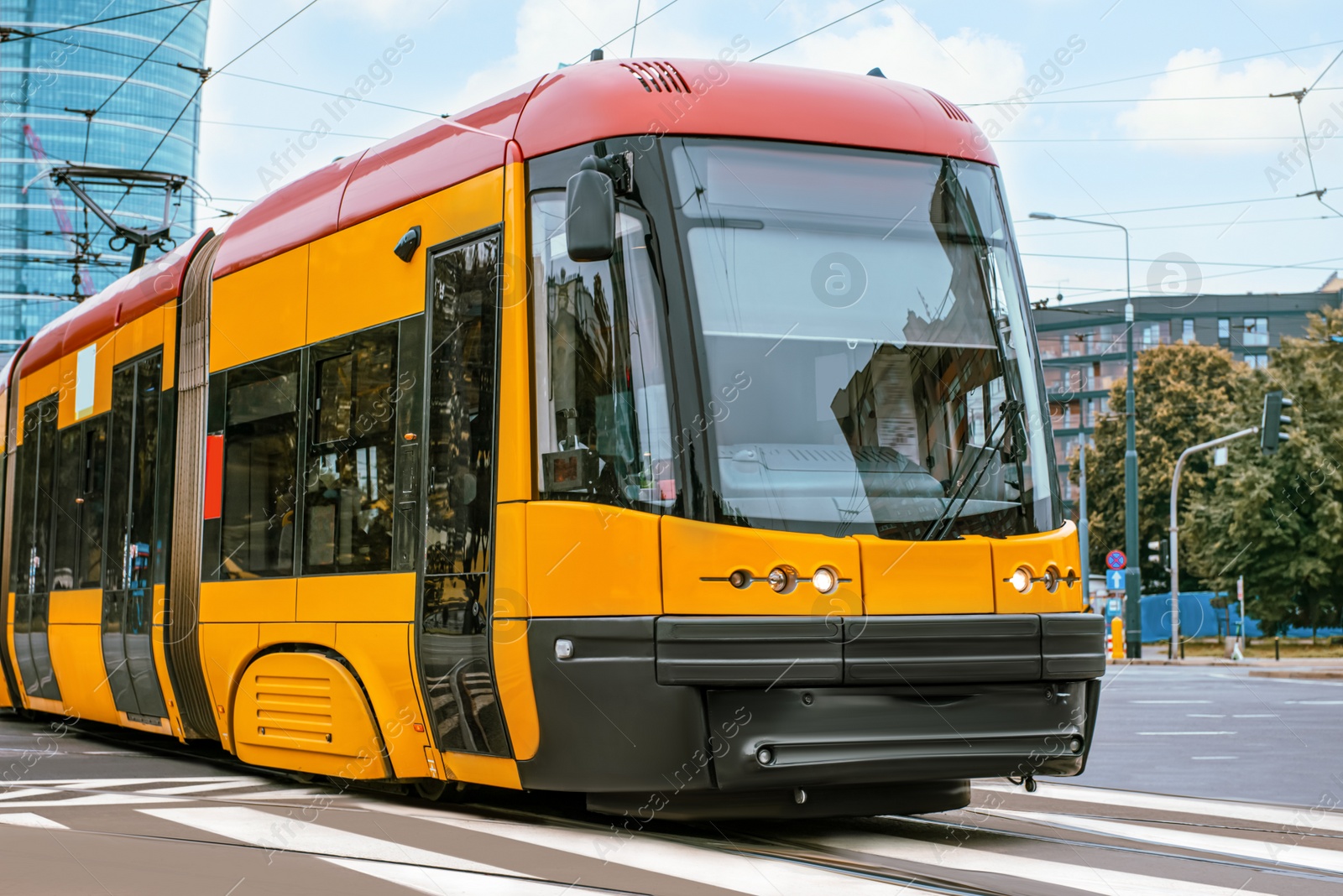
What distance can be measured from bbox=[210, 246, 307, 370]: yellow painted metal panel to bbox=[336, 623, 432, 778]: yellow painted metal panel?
75.9 inches

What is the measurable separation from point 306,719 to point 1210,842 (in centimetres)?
459

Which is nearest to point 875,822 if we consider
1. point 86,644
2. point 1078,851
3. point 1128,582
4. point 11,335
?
point 1078,851

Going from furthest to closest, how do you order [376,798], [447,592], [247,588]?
1. [247,588]
2. [376,798]
3. [447,592]

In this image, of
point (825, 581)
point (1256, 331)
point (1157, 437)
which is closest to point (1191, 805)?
point (825, 581)

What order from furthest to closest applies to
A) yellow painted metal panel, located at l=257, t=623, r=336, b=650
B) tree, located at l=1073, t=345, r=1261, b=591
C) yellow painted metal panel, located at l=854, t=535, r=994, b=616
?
tree, located at l=1073, t=345, r=1261, b=591
yellow painted metal panel, located at l=257, t=623, r=336, b=650
yellow painted metal panel, located at l=854, t=535, r=994, b=616

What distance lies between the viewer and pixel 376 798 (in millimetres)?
8570

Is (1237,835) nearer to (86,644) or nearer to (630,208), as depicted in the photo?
(630,208)

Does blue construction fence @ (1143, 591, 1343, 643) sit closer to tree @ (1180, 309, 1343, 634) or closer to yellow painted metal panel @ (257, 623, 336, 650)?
tree @ (1180, 309, 1343, 634)

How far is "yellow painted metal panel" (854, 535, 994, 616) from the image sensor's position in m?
6.73

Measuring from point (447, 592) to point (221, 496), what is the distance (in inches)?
108

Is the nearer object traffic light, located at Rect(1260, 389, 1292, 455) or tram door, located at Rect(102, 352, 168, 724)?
tram door, located at Rect(102, 352, 168, 724)

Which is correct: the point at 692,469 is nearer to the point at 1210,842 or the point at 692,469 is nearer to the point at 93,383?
the point at 1210,842

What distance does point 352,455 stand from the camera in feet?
27.2

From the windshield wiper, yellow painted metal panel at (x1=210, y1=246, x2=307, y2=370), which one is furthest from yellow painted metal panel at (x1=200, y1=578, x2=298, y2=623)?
the windshield wiper
